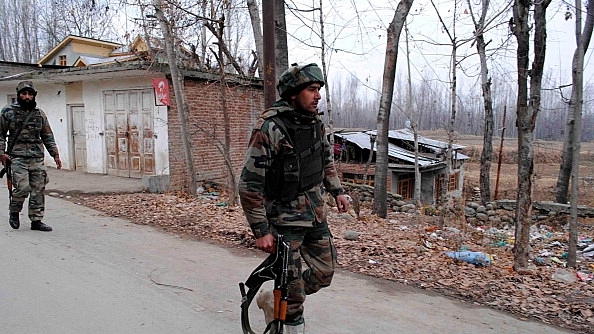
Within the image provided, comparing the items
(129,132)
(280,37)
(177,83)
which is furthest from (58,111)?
(280,37)

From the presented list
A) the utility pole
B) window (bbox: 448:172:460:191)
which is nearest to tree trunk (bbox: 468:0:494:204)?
window (bbox: 448:172:460:191)

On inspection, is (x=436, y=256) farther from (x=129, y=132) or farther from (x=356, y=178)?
(x=356, y=178)

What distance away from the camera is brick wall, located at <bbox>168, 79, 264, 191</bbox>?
470 inches

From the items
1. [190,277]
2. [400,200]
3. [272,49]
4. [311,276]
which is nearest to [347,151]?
[400,200]

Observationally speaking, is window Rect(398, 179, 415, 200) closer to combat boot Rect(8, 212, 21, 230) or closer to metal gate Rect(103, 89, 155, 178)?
metal gate Rect(103, 89, 155, 178)

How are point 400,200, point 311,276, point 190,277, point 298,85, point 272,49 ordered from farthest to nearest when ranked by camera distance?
point 400,200, point 272,49, point 190,277, point 311,276, point 298,85

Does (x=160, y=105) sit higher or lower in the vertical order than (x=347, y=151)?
higher

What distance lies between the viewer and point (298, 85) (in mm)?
2701

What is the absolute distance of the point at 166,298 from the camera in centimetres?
385

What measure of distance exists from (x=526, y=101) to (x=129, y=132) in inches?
433

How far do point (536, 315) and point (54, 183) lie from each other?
11562 mm

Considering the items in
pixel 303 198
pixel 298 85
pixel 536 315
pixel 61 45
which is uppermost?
pixel 61 45

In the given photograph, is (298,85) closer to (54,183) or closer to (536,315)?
(536,315)

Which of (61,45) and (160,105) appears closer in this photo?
(160,105)
